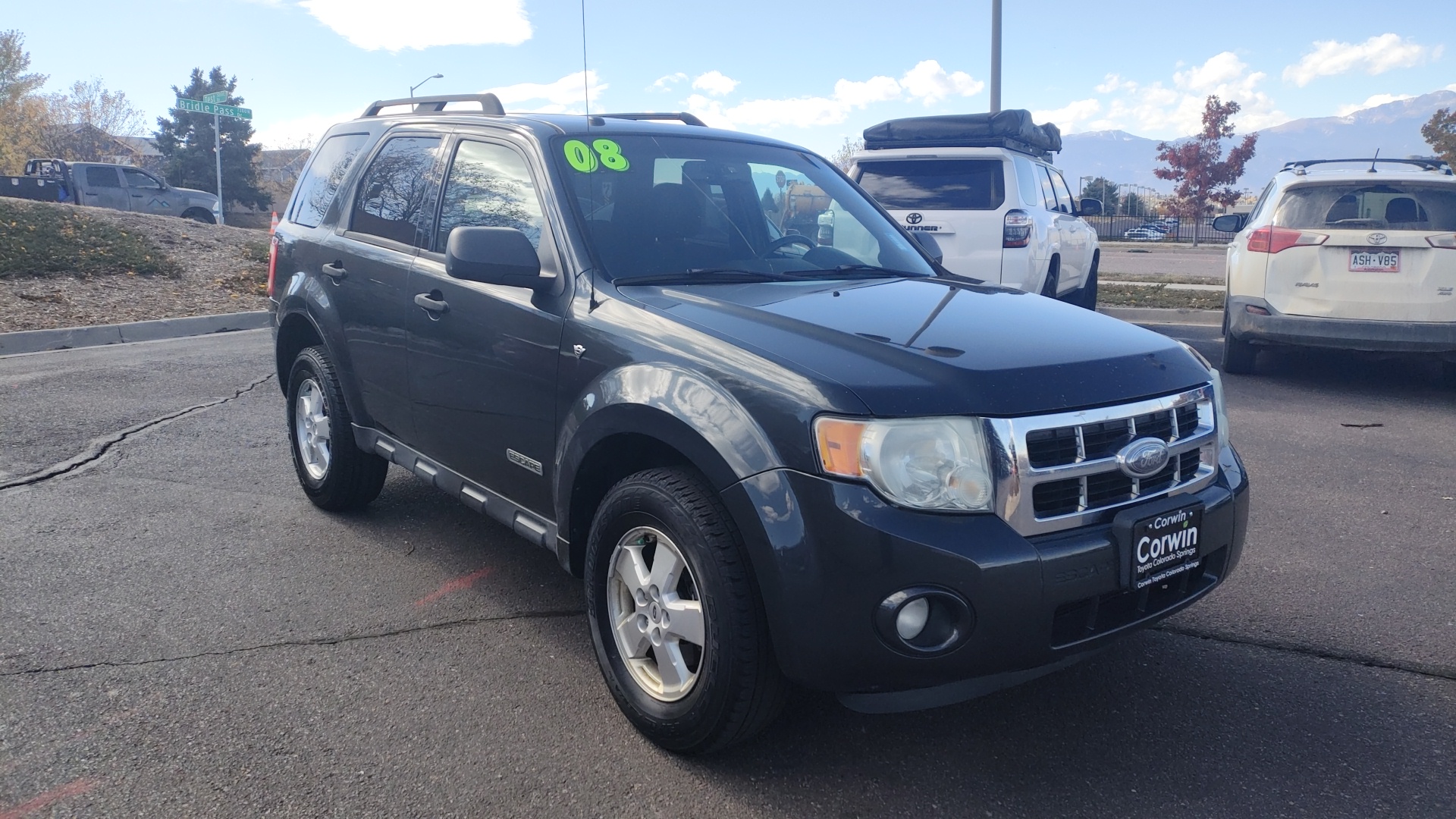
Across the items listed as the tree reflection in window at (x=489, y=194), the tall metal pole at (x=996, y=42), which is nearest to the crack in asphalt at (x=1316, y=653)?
the tree reflection in window at (x=489, y=194)

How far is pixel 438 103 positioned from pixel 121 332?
8482mm

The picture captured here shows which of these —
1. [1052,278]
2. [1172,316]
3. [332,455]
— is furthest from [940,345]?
[1172,316]

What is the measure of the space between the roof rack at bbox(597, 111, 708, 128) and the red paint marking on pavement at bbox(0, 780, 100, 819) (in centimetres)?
274

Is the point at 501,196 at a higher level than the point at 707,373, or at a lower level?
higher

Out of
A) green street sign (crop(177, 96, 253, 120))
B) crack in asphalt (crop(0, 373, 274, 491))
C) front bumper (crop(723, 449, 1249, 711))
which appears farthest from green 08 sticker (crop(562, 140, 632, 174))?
green street sign (crop(177, 96, 253, 120))

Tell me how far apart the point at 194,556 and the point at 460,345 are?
5.54 feet

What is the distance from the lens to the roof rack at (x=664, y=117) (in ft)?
14.0

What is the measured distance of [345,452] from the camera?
15.6ft

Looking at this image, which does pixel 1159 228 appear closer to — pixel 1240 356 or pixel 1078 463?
pixel 1240 356

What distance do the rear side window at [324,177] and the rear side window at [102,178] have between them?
2574cm

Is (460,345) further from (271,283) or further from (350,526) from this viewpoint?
(271,283)

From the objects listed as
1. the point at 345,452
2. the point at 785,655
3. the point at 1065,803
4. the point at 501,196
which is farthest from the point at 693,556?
the point at 345,452

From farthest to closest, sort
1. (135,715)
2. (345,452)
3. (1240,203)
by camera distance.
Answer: (1240,203), (345,452), (135,715)

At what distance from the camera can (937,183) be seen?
959 cm
